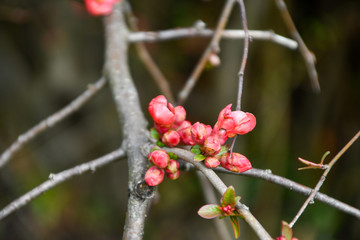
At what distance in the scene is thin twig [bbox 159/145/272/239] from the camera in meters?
0.56

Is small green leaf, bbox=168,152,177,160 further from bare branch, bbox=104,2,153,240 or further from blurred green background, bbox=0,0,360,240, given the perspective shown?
blurred green background, bbox=0,0,360,240

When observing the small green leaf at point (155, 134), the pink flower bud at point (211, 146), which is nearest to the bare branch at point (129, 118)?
the small green leaf at point (155, 134)

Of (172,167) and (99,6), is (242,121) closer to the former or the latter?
(172,167)

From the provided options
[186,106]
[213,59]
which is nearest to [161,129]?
[213,59]

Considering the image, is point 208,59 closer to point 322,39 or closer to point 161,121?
point 161,121

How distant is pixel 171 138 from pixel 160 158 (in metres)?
0.07

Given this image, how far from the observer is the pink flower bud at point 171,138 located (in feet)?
2.51

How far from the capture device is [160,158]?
708mm

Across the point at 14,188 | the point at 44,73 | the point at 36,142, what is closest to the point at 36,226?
the point at 14,188

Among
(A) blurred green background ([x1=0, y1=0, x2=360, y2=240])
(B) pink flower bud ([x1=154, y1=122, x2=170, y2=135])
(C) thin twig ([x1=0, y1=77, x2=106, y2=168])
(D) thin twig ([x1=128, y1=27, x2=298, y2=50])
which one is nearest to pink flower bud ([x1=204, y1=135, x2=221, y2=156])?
(B) pink flower bud ([x1=154, y1=122, x2=170, y2=135])

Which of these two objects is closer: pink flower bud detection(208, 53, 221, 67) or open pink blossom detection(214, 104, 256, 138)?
open pink blossom detection(214, 104, 256, 138)

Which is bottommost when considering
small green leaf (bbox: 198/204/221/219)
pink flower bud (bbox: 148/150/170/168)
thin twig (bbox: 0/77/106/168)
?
small green leaf (bbox: 198/204/221/219)

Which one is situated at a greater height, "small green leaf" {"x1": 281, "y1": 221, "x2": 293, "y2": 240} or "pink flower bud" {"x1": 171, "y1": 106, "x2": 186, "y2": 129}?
"pink flower bud" {"x1": 171, "y1": 106, "x2": 186, "y2": 129}

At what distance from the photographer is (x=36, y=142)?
2.58 m
